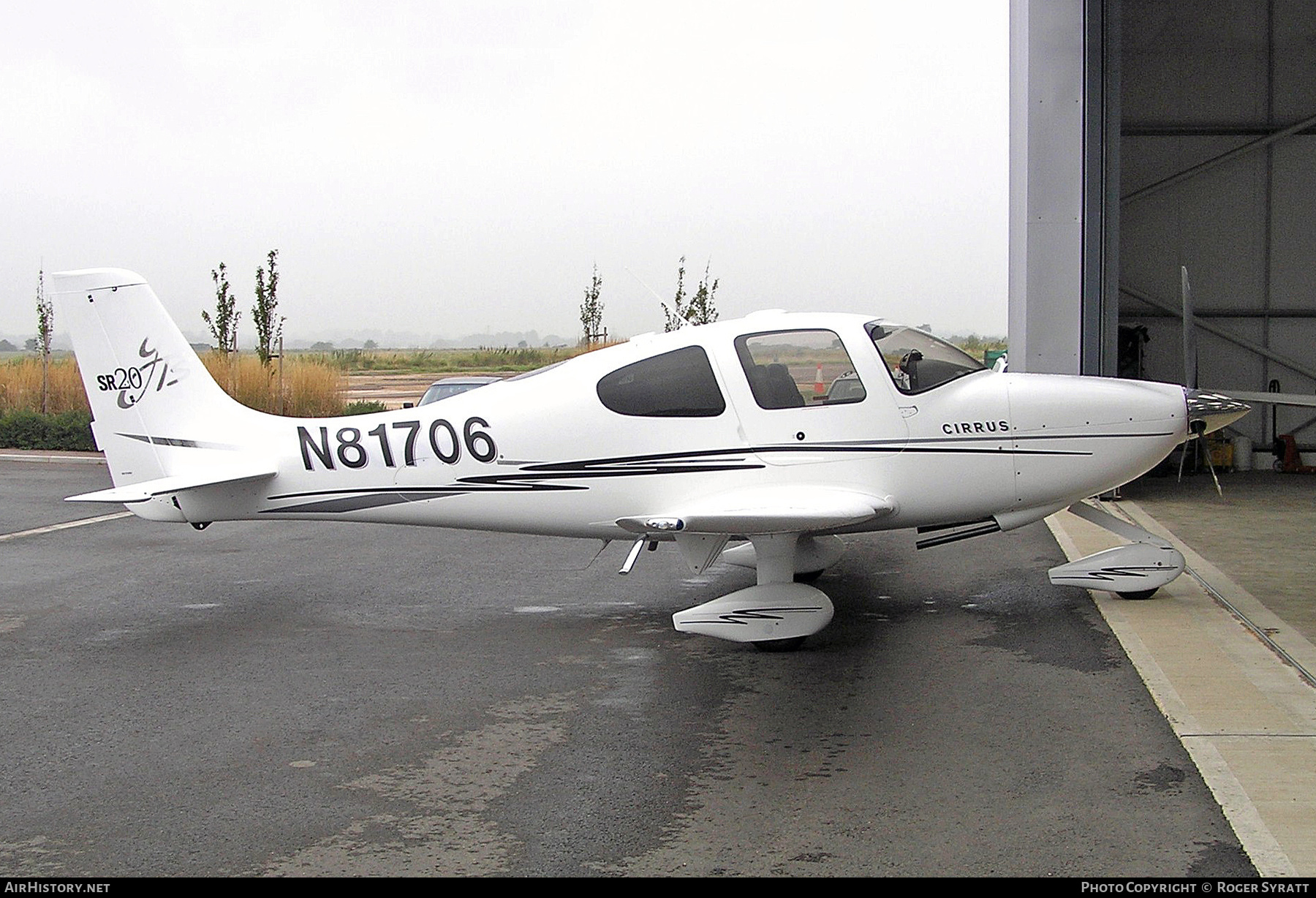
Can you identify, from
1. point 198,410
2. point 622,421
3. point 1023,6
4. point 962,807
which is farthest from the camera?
point 1023,6

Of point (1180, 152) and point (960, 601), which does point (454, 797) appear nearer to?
point (960, 601)

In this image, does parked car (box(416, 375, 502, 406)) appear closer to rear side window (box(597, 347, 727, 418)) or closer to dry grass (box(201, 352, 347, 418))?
rear side window (box(597, 347, 727, 418))

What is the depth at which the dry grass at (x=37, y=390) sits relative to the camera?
2678 cm

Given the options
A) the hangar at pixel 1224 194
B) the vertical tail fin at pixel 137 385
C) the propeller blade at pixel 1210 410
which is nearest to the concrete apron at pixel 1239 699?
the propeller blade at pixel 1210 410

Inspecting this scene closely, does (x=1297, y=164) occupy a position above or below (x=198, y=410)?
above

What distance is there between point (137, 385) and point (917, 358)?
17.9 feet

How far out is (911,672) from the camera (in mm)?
6871

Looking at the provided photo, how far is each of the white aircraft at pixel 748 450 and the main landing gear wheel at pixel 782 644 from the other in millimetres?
36

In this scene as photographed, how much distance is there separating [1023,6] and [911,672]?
397 inches

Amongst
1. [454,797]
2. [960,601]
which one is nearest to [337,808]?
[454,797]

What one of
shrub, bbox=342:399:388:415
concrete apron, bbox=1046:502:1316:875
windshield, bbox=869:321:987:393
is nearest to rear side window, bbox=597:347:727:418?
windshield, bbox=869:321:987:393

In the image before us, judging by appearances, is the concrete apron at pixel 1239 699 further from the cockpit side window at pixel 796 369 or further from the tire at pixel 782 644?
the cockpit side window at pixel 796 369

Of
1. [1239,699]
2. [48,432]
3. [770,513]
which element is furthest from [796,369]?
[48,432]

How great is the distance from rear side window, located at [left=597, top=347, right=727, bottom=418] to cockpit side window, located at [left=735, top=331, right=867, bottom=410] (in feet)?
0.84
